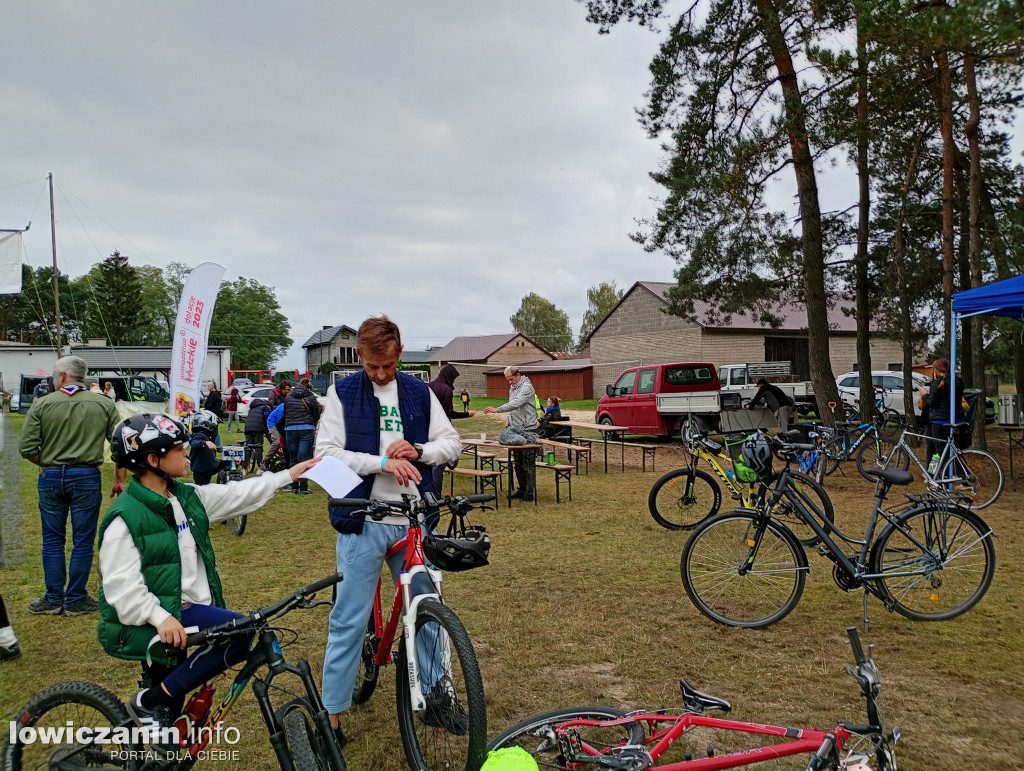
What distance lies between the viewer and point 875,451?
10.1 metres

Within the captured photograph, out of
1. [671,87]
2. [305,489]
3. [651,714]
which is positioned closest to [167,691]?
[651,714]

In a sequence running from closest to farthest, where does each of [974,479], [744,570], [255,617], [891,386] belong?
1. [255,617]
2. [744,570]
3. [974,479]
4. [891,386]

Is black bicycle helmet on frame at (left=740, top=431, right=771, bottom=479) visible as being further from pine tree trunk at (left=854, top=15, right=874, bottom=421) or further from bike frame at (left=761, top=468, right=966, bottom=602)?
pine tree trunk at (left=854, top=15, right=874, bottom=421)

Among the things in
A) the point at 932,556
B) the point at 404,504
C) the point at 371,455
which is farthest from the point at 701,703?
the point at 932,556

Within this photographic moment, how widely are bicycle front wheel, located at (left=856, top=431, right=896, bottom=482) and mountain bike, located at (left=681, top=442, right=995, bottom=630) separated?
506cm

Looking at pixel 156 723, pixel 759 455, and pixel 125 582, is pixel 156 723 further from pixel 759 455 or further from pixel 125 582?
pixel 759 455

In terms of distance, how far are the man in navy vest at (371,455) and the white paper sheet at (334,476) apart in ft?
0.47

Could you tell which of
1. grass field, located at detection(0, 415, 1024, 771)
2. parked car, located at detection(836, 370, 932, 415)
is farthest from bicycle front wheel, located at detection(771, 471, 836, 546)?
parked car, located at detection(836, 370, 932, 415)

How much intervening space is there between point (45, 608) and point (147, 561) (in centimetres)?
363

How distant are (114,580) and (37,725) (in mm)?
570

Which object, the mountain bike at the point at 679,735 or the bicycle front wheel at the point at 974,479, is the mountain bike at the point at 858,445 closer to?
the bicycle front wheel at the point at 974,479

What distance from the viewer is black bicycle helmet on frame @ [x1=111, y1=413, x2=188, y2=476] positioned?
2.27 m

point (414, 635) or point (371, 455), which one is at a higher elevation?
point (371, 455)

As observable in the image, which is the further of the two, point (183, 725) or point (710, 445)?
point (710, 445)
